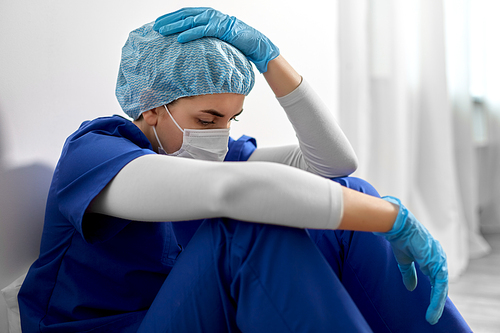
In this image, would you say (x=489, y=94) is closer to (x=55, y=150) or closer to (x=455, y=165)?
(x=455, y=165)

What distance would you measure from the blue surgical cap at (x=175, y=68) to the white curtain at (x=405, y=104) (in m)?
1.27

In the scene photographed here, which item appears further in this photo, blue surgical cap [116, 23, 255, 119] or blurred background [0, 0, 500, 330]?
blurred background [0, 0, 500, 330]

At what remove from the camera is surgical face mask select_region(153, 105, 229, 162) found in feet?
3.21

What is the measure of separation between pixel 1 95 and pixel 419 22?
75.6 inches

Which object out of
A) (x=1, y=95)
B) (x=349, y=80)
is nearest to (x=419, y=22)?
(x=349, y=80)

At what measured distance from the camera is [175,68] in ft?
2.95

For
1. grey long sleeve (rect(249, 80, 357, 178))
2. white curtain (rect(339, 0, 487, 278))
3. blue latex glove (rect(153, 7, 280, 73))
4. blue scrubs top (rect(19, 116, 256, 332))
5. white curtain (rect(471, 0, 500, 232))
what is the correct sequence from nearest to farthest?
blue scrubs top (rect(19, 116, 256, 332)), blue latex glove (rect(153, 7, 280, 73)), grey long sleeve (rect(249, 80, 357, 178)), white curtain (rect(339, 0, 487, 278)), white curtain (rect(471, 0, 500, 232))

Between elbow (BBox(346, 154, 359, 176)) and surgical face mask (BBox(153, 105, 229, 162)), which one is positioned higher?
surgical face mask (BBox(153, 105, 229, 162))

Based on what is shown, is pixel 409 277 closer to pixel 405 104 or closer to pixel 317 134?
pixel 317 134

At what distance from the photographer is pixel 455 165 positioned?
2287 mm

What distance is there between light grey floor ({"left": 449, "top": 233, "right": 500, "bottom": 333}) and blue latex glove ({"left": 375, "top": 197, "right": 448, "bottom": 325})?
75 cm

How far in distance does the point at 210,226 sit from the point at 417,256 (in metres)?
0.42

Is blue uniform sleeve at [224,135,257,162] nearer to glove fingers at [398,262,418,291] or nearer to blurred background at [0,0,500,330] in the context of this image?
blurred background at [0,0,500,330]

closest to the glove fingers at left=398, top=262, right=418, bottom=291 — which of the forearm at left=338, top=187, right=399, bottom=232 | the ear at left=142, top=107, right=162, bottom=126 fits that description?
the forearm at left=338, top=187, right=399, bottom=232
